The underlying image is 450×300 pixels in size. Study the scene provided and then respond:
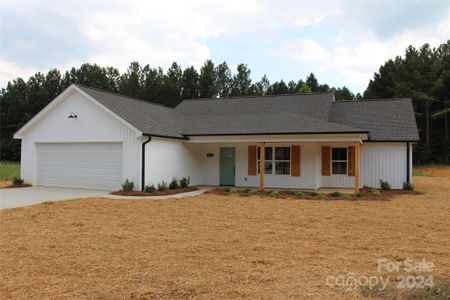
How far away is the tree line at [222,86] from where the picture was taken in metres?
39.4

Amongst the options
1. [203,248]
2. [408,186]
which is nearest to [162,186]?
[203,248]

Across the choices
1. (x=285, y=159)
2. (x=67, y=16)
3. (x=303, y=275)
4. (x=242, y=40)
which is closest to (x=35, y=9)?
(x=67, y=16)

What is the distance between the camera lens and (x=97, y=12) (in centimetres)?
1421

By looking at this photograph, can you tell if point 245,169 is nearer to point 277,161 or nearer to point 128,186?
point 277,161

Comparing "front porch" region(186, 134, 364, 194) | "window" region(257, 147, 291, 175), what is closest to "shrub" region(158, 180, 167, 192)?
"front porch" region(186, 134, 364, 194)

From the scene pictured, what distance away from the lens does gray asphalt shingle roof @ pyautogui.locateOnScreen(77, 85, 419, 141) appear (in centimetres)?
1652

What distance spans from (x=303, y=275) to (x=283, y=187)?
12607 millimetres

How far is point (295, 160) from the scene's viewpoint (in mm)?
17406

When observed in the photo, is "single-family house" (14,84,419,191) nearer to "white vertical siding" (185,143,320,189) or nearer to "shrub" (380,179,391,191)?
"white vertical siding" (185,143,320,189)

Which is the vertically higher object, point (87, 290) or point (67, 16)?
point (67, 16)

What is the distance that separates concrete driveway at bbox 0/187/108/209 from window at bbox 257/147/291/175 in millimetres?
7410

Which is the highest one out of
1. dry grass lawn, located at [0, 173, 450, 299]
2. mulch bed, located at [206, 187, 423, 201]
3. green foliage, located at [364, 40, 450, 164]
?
green foliage, located at [364, 40, 450, 164]

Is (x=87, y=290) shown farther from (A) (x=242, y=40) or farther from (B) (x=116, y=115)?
(A) (x=242, y=40)

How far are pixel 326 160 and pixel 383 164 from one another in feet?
8.33
